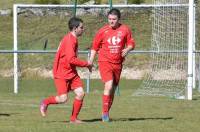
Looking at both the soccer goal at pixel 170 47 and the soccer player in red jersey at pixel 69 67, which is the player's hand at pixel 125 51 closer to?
the soccer player in red jersey at pixel 69 67

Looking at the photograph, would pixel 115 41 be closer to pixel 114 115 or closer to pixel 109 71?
pixel 109 71

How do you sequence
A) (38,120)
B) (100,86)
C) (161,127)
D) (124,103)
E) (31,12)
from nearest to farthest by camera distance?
1. (161,127)
2. (38,120)
3. (124,103)
4. (100,86)
5. (31,12)

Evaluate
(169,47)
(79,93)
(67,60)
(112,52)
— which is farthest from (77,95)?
(169,47)

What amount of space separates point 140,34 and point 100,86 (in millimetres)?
5730

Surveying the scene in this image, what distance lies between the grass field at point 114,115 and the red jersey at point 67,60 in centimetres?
83

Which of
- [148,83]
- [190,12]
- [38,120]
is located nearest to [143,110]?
[38,120]

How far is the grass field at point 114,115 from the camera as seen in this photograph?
41.6ft

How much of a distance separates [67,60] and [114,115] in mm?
2362

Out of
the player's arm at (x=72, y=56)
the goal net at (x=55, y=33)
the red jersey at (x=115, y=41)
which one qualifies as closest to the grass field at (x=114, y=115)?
the player's arm at (x=72, y=56)

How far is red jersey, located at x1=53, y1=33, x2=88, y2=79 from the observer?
13.3 metres

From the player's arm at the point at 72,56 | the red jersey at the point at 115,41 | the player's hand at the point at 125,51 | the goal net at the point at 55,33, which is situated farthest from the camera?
the goal net at the point at 55,33

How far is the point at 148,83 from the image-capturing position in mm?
23547

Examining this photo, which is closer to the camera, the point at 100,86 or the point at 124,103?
the point at 124,103

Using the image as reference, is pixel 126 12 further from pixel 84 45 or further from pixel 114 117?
pixel 114 117
